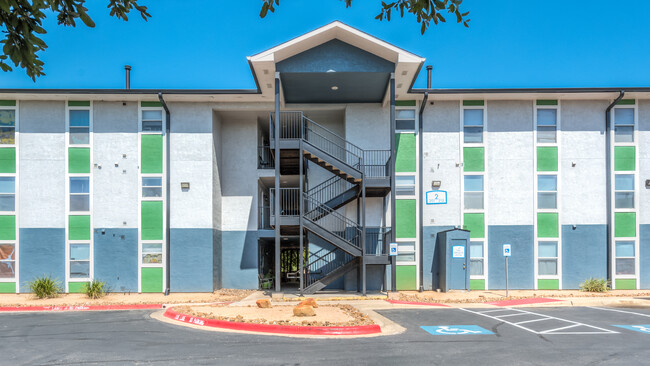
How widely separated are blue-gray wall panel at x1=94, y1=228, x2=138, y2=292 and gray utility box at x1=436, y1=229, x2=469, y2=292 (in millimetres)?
11728

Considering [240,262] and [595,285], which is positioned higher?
[240,262]

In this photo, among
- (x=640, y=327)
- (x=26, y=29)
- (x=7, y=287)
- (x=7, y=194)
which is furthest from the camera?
(x=7, y=194)

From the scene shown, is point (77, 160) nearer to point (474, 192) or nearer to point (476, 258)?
point (474, 192)

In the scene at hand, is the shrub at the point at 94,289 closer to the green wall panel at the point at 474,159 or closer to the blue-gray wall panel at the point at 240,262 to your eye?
the blue-gray wall panel at the point at 240,262

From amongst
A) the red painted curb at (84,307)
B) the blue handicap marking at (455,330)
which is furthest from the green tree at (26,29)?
the red painted curb at (84,307)

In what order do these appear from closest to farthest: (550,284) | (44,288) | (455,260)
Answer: (44,288) → (455,260) → (550,284)

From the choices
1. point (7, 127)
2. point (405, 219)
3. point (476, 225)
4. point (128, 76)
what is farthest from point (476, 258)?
point (7, 127)

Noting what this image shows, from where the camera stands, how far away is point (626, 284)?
18.9 m

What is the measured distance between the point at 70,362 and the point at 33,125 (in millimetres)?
14330

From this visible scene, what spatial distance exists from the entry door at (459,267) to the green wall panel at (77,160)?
14297 mm

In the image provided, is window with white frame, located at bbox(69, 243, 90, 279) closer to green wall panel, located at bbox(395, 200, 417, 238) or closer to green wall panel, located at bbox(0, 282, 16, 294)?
green wall panel, located at bbox(0, 282, 16, 294)

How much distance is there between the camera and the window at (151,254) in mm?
19016

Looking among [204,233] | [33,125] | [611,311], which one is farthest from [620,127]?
[33,125]

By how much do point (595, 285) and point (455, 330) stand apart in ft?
35.8
